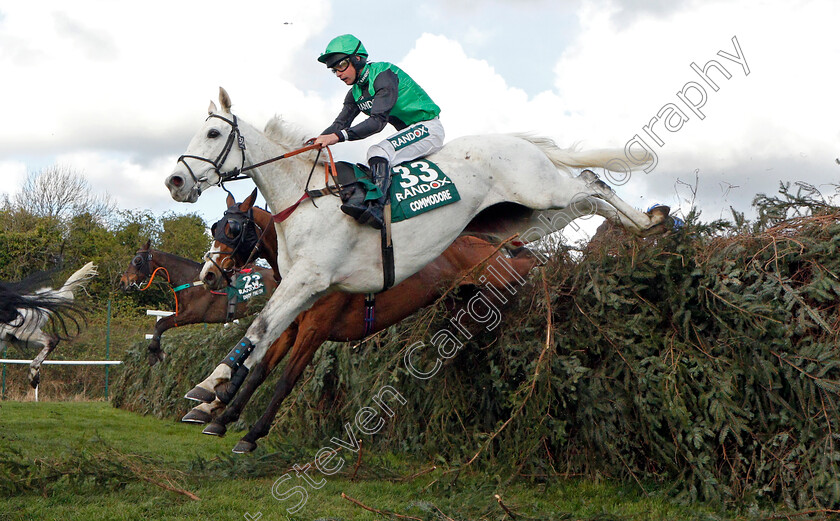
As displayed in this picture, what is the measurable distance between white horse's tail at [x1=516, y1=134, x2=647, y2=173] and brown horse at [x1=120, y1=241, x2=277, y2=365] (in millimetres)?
4680

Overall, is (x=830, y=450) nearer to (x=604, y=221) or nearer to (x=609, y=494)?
(x=609, y=494)

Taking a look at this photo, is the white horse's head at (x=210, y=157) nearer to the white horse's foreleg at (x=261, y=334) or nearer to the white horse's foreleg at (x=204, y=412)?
the white horse's foreleg at (x=261, y=334)

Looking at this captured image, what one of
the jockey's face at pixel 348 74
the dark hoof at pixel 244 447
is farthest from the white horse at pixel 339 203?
the dark hoof at pixel 244 447

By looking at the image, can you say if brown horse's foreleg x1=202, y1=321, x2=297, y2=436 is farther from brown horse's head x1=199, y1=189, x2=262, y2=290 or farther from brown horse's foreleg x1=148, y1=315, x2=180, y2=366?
brown horse's foreleg x1=148, y1=315, x2=180, y2=366

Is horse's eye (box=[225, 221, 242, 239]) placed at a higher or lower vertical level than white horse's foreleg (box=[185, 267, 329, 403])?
higher

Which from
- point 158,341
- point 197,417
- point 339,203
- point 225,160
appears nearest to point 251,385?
point 197,417

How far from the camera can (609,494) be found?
4.86 m

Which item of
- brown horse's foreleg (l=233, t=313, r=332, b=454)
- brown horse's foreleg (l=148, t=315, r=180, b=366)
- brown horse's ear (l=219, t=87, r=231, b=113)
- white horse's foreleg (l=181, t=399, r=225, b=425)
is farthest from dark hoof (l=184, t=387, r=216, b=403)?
brown horse's foreleg (l=148, t=315, r=180, b=366)

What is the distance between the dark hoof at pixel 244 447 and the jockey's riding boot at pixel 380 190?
80.0 inches

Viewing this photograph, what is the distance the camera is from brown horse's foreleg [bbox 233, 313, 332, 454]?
5.51 m

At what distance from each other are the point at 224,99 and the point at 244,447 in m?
2.61

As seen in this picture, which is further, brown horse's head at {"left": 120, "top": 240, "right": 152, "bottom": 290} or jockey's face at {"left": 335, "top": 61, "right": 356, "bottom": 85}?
brown horse's head at {"left": 120, "top": 240, "right": 152, "bottom": 290}

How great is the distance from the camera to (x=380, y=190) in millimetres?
4961

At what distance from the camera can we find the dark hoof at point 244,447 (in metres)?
5.48
